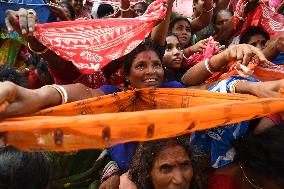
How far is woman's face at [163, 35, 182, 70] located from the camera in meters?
3.71

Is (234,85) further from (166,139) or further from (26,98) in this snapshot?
(26,98)

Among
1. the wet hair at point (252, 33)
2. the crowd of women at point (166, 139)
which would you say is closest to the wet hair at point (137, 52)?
the crowd of women at point (166, 139)

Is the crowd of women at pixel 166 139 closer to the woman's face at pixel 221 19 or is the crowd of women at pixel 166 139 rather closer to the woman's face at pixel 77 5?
the woman's face at pixel 221 19

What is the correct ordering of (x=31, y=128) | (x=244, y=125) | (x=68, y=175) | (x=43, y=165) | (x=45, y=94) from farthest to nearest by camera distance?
(x=68, y=175) → (x=244, y=125) → (x=45, y=94) → (x=43, y=165) → (x=31, y=128)

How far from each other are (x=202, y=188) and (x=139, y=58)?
0.99 metres

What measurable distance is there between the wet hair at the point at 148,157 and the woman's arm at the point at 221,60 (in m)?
0.49

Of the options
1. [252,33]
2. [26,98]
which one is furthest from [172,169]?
[252,33]

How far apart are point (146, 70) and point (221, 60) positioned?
1.85ft

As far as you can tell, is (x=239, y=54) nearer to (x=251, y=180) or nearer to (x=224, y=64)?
(x=224, y=64)

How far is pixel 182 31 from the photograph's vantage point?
4.44 meters

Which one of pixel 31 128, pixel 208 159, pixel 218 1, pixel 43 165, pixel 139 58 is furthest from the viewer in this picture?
pixel 218 1

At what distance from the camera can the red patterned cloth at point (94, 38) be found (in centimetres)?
267

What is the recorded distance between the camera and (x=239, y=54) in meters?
2.44

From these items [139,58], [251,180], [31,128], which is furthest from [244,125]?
[31,128]
